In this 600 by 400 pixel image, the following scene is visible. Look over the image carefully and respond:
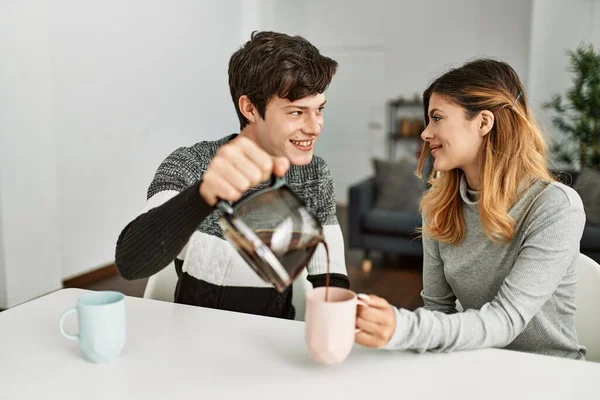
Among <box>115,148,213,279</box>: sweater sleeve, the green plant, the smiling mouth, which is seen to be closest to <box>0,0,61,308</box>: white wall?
the smiling mouth

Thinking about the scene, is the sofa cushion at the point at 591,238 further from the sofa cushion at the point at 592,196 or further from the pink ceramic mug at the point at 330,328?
the pink ceramic mug at the point at 330,328

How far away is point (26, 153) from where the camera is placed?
3480mm

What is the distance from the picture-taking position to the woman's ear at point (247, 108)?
1558 millimetres

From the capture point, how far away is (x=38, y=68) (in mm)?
3486

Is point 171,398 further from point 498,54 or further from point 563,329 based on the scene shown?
point 498,54

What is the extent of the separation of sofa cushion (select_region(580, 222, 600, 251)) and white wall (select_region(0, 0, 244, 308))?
322cm

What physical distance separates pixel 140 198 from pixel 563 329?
3865mm

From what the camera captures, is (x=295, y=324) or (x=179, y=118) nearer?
(x=295, y=324)

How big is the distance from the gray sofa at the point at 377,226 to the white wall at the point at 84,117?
5.50 ft

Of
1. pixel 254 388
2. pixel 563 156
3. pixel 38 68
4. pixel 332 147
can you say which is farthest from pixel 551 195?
pixel 332 147

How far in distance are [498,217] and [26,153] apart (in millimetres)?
3019

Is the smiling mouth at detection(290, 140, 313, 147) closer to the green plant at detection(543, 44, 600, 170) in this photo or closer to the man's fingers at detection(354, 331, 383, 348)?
the man's fingers at detection(354, 331, 383, 348)

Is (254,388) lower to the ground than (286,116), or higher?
lower

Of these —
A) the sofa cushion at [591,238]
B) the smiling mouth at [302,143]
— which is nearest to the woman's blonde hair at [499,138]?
the smiling mouth at [302,143]
